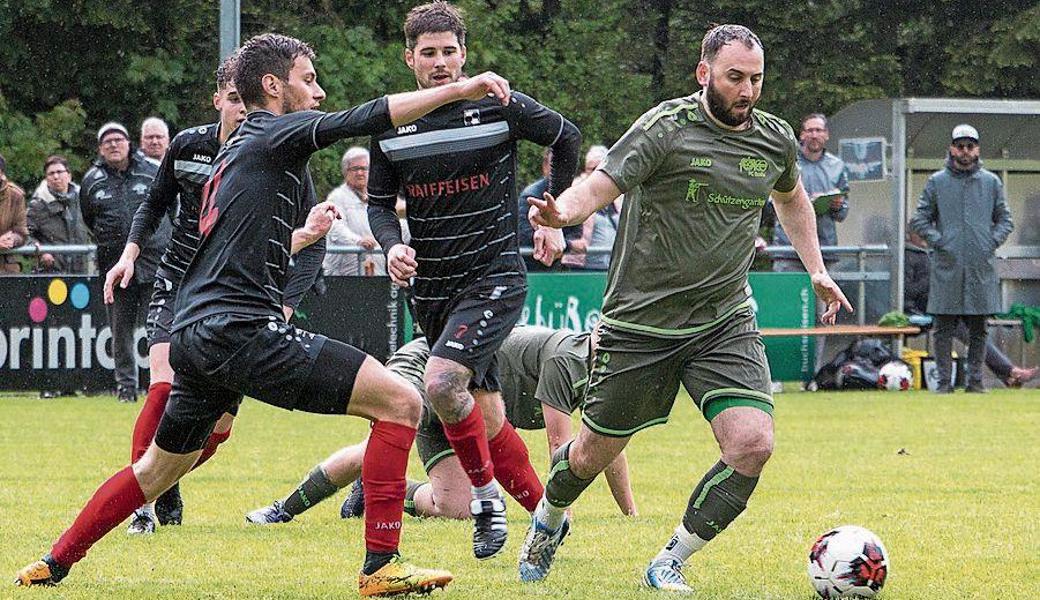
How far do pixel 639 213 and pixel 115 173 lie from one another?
31.3 ft

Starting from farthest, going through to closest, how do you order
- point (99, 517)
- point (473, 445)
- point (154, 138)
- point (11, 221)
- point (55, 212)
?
point (55, 212), point (11, 221), point (154, 138), point (473, 445), point (99, 517)

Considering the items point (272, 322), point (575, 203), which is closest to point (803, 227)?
point (575, 203)

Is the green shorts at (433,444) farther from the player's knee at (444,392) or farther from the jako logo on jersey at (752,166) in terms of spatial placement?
the jako logo on jersey at (752,166)

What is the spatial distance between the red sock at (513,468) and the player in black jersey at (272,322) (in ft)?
5.19

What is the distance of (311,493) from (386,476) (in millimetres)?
2375

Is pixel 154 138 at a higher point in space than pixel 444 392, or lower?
higher

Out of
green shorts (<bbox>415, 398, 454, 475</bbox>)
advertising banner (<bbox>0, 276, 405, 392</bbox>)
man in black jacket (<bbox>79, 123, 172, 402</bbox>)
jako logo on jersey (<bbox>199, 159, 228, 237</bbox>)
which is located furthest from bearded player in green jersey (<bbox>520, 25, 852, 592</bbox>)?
advertising banner (<bbox>0, 276, 405, 392</bbox>)

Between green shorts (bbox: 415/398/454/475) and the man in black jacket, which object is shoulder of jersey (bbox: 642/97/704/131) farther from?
the man in black jacket

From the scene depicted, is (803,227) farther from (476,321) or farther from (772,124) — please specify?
(476,321)

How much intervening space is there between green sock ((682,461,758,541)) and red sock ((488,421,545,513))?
1.48 m

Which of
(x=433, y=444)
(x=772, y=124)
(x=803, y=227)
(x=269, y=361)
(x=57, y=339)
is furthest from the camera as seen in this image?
(x=57, y=339)

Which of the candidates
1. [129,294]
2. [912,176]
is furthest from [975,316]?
[129,294]

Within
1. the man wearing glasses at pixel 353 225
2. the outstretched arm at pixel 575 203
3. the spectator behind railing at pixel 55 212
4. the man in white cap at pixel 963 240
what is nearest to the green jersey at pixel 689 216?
the outstretched arm at pixel 575 203

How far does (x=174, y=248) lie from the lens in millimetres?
8297
